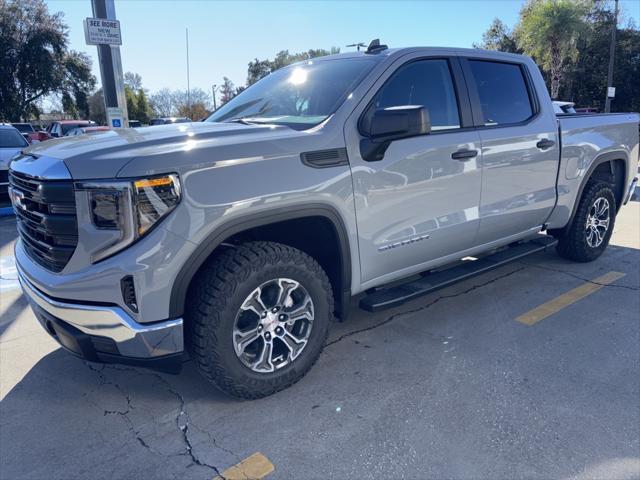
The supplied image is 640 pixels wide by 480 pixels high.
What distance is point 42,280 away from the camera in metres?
2.58

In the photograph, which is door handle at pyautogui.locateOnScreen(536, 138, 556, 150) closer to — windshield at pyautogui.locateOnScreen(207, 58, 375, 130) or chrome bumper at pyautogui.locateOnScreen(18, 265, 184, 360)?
windshield at pyautogui.locateOnScreen(207, 58, 375, 130)

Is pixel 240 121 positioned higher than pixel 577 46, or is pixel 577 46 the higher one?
pixel 577 46

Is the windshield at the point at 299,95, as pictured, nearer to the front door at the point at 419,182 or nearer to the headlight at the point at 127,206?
the front door at the point at 419,182

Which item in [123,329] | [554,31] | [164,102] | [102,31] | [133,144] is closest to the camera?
[123,329]

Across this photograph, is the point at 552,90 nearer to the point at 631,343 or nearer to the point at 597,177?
the point at 597,177

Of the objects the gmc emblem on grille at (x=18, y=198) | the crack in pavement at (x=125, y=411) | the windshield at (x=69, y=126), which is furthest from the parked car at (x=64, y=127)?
the crack in pavement at (x=125, y=411)

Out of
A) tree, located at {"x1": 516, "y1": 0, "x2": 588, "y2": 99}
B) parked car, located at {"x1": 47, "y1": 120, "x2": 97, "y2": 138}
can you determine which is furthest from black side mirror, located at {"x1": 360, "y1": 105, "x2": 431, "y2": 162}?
tree, located at {"x1": 516, "y1": 0, "x2": 588, "y2": 99}

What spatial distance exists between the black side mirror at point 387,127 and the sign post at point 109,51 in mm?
6651

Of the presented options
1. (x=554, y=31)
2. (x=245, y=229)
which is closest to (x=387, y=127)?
(x=245, y=229)

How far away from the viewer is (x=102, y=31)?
791cm

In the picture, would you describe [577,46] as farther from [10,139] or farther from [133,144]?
[133,144]

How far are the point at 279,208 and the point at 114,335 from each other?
3.40ft

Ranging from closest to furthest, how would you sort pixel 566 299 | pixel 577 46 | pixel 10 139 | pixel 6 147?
pixel 566 299 → pixel 6 147 → pixel 10 139 → pixel 577 46

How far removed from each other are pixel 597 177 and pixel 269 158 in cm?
412
